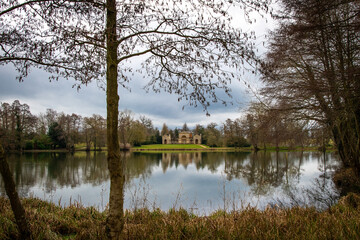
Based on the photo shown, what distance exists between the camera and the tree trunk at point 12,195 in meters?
2.65

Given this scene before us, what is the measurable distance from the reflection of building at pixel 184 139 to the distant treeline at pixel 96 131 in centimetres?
570

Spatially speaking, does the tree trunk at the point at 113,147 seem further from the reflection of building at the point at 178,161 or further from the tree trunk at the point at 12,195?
the reflection of building at the point at 178,161

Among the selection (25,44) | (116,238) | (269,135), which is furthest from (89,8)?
(269,135)

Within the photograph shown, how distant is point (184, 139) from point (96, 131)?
4211 cm

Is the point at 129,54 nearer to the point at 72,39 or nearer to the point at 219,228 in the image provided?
the point at 72,39

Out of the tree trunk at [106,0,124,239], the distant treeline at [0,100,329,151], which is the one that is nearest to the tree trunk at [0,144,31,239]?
the tree trunk at [106,0,124,239]

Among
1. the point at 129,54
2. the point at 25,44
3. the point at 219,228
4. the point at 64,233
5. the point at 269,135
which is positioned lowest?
the point at 64,233

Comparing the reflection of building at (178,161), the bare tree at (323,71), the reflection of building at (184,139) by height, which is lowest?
the reflection of building at (178,161)

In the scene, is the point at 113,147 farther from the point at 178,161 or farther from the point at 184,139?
the point at 184,139

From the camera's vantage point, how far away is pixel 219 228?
3432 mm

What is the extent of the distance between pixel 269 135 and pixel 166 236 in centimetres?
972

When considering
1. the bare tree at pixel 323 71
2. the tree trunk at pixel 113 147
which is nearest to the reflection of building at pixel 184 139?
the bare tree at pixel 323 71

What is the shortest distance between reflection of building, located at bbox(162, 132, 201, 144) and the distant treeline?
570 centimetres

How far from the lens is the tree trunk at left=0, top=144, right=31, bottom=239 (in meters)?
2.65
